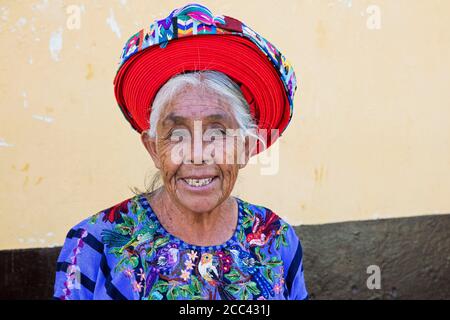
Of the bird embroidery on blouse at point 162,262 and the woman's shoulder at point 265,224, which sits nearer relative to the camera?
the bird embroidery on blouse at point 162,262

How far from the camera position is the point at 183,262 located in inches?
81.4

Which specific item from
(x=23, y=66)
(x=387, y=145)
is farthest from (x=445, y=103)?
(x=23, y=66)

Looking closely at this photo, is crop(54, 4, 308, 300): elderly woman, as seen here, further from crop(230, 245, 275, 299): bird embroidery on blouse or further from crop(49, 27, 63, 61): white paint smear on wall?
crop(49, 27, 63, 61): white paint smear on wall

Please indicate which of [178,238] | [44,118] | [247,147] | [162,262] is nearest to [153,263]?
[162,262]

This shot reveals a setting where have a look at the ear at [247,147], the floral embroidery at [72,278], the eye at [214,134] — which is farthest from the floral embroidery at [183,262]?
the eye at [214,134]

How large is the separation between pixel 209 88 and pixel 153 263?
61 cm

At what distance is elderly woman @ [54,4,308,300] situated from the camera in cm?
200

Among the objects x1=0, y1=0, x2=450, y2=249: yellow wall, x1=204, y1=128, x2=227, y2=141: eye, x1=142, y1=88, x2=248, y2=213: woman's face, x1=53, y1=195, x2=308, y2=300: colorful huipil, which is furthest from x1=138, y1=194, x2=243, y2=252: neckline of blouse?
x1=0, y1=0, x2=450, y2=249: yellow wall

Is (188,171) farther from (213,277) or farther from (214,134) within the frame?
(213,277)

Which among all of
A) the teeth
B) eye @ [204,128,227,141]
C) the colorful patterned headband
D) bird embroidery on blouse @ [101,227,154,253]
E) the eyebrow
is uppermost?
the colorful patterned headband

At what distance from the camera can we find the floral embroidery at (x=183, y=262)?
6.61 ft

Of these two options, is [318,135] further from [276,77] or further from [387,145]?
[276,77]

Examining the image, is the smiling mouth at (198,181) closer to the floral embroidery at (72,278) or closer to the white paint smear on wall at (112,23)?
the floral embroidery at (72,278)

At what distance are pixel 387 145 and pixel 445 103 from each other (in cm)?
49
